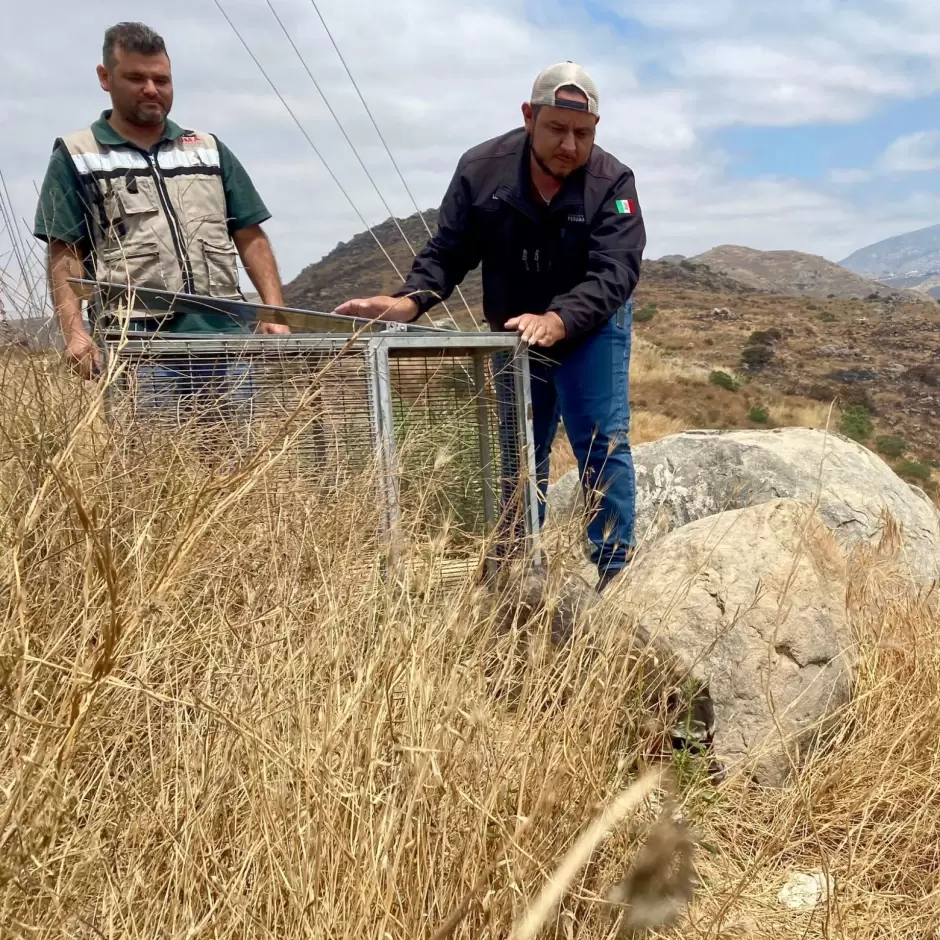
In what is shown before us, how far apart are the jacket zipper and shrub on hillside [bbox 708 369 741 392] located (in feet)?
90.3

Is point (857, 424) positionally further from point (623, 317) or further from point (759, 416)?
point (623, 317)

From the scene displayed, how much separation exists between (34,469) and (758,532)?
217 centimetres

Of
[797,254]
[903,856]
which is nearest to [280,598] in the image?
[903,856]

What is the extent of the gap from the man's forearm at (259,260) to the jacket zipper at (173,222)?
1.25 feet

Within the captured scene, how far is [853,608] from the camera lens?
9.94 feet

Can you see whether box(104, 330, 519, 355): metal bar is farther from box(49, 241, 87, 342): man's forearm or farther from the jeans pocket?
the jeans pocket

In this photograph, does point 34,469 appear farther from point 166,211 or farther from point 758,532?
point 758,532

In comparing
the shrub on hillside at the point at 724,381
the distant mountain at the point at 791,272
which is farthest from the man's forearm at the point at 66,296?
the distant mountain at the point at 791,272

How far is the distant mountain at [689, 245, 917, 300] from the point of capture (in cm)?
12900

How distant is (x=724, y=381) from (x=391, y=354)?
28449mm

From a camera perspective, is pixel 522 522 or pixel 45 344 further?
pixel 522 522

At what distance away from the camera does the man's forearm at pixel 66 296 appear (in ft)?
8.75

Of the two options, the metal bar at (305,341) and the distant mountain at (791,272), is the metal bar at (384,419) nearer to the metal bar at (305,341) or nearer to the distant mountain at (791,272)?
the metal bar at (305,341)

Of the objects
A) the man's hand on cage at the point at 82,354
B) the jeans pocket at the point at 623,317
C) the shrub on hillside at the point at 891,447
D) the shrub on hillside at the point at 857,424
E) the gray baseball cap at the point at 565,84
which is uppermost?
the gray baseball cap at the point at 565,84
